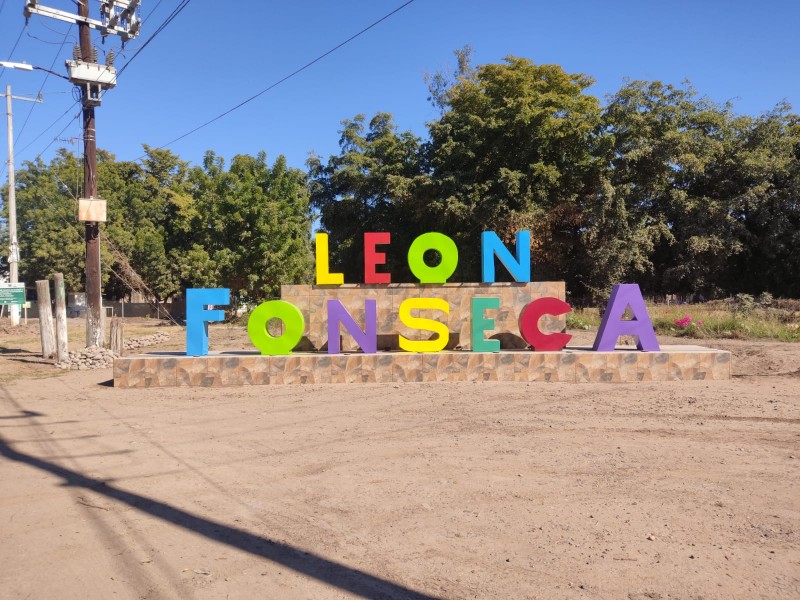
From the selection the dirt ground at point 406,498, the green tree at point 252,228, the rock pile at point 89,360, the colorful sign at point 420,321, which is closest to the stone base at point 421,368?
the colorful sign at point 420,321

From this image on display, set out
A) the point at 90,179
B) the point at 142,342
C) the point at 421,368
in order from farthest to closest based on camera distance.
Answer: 1. the point at 142,342
2. the point at 90,179
3. the point at 421,368

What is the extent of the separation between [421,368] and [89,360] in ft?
32.1

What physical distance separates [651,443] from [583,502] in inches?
107

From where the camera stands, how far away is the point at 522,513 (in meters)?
5.92

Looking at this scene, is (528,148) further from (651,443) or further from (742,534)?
(742,534)

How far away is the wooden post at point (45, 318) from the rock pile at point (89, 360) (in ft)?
4.61

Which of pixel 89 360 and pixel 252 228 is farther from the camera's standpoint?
pixel 252 228

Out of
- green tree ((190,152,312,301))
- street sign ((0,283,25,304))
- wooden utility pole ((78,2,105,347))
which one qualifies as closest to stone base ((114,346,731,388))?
wooden utility pole ((78,2,105,347))

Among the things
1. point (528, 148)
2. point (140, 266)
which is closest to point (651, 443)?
point (528, 148)

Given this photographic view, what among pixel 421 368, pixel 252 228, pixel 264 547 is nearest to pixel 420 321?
pixel 421 368

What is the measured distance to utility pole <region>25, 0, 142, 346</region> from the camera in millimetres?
17391

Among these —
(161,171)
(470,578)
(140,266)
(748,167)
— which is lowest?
(470,578)

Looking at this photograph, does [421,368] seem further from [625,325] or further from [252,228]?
[252,228]

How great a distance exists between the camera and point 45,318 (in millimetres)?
18312
